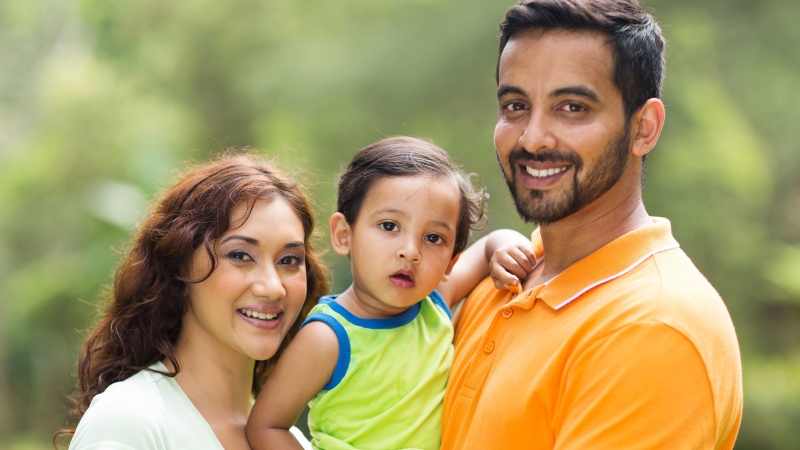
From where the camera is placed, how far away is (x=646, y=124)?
80.5 inches

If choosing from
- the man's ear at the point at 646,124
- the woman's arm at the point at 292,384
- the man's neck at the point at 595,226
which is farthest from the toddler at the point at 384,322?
the man's ear at the point at 646,124

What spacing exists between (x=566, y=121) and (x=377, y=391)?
919 millimetres

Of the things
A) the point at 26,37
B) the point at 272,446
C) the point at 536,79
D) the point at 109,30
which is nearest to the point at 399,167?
the point at 536,79

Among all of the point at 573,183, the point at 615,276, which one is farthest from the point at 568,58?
the point at 615,276

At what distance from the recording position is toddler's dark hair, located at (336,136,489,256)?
93.6 inches

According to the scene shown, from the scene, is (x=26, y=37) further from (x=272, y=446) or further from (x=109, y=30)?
(x=272, y=446)

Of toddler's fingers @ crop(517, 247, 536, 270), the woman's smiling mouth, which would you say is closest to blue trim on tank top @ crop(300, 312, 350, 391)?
the woman's smiling mouth

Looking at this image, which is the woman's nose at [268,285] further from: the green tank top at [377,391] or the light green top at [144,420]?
the light green top at [144,420]

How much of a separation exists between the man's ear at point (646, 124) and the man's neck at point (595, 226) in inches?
5.7

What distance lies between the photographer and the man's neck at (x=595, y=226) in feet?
6.87

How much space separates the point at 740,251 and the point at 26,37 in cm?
1193

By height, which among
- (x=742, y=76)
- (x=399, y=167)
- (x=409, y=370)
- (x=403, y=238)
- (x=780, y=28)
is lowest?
(x=409, y=370)

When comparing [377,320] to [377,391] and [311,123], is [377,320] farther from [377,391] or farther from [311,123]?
[311,123]

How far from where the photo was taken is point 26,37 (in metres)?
13.7
